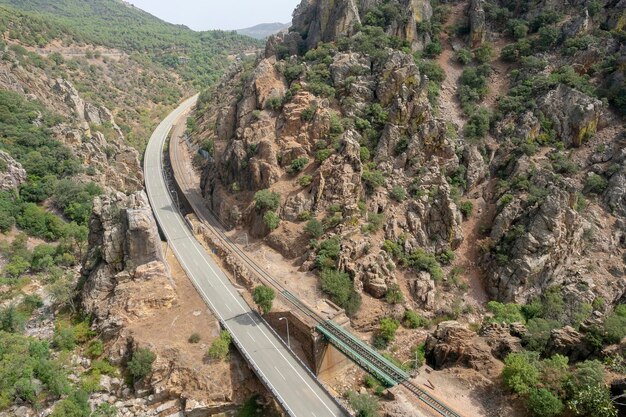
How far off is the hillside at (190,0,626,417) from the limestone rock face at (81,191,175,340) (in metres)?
15.1

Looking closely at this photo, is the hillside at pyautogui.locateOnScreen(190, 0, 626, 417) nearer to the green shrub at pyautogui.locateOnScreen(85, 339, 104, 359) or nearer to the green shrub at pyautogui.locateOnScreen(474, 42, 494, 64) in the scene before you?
the green shrub at pyautogui.locateOnScreen(474, 42, 494, 64)

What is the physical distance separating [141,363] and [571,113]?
6898 cm

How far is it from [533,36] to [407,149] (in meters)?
38.2

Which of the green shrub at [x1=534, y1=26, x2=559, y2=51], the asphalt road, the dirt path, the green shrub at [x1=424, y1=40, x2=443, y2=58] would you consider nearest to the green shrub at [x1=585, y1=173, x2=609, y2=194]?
the dirt path

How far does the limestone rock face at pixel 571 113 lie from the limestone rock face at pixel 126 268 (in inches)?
2427

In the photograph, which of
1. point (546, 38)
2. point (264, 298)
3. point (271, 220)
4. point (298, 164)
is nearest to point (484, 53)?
point (546, 38)

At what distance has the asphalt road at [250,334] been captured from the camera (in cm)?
3728

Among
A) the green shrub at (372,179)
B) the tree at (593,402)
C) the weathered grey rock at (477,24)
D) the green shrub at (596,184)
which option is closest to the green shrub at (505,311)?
the tree at (593,402)

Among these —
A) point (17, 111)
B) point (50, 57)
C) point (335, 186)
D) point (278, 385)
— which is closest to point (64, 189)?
point (17, 111)

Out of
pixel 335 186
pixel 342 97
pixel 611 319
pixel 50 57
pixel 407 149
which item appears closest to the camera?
pixel 611 319

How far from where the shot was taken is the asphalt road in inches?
1468

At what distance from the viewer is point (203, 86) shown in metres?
160

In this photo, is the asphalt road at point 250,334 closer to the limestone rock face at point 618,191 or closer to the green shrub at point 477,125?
Result: the green shrub at point 477,125

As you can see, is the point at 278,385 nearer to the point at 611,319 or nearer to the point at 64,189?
the point at 611,319
